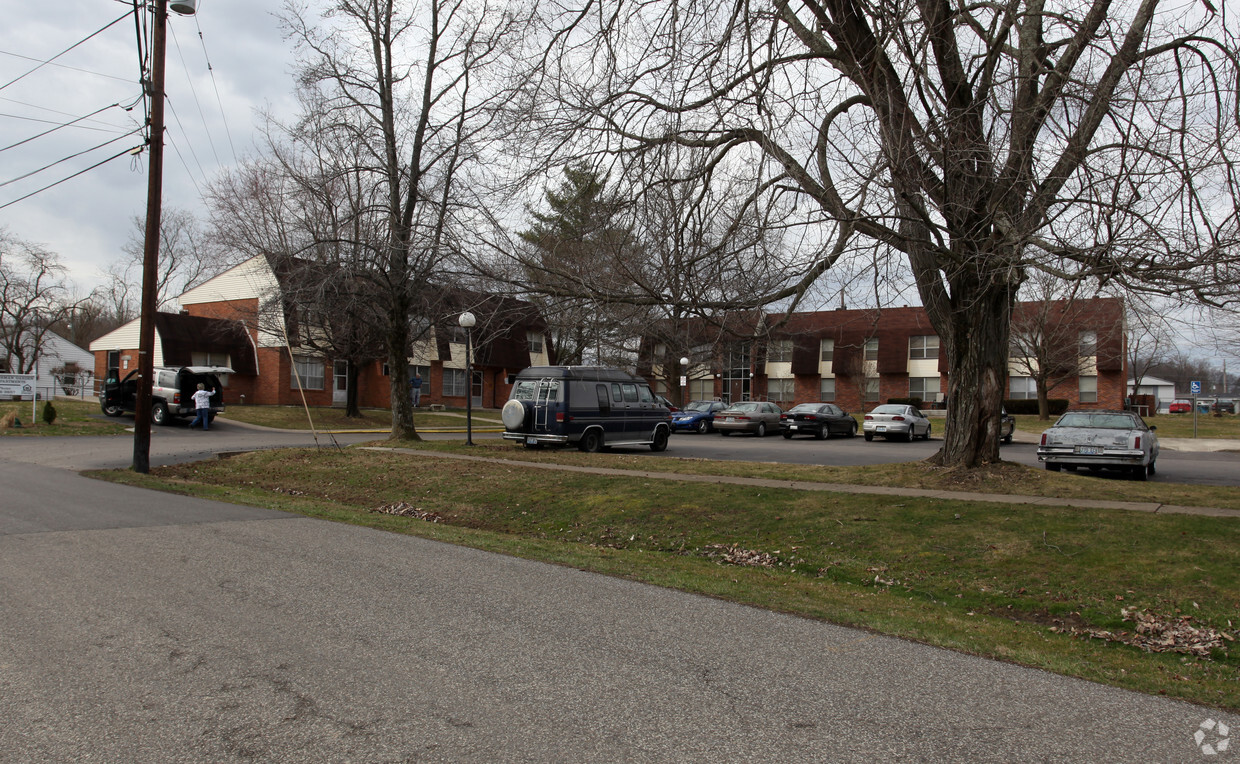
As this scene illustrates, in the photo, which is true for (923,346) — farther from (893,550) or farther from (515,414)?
(893,550)

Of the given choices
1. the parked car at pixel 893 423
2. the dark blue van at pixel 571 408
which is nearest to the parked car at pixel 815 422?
the parked car at pixel 893 423

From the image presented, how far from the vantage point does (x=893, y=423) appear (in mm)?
30547

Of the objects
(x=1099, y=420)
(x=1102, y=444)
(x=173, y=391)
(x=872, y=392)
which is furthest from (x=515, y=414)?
(x=872, y=392)

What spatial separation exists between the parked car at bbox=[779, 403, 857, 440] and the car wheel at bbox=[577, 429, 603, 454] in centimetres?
1277

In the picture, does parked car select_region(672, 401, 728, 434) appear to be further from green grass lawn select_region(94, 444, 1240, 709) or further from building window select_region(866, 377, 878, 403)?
green grass lawn select_region(94, 444, 1240, 709)

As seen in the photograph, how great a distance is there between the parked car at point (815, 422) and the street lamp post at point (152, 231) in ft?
73.1

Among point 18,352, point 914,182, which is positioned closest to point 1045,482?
point 914,182

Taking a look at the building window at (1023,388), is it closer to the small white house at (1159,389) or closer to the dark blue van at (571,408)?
the dark blue van at (571,408)

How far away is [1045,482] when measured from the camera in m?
12.0

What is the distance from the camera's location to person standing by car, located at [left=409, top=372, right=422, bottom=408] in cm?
4525

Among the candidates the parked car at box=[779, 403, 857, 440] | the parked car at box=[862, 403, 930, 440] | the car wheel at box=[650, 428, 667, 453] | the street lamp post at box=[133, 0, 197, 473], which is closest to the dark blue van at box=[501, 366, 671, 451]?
the car wheel at box=[650, 428, 667, 453]

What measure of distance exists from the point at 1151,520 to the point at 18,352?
65.8m

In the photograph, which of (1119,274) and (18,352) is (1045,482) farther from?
(18,352)

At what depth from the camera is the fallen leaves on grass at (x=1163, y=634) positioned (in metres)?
6.15
